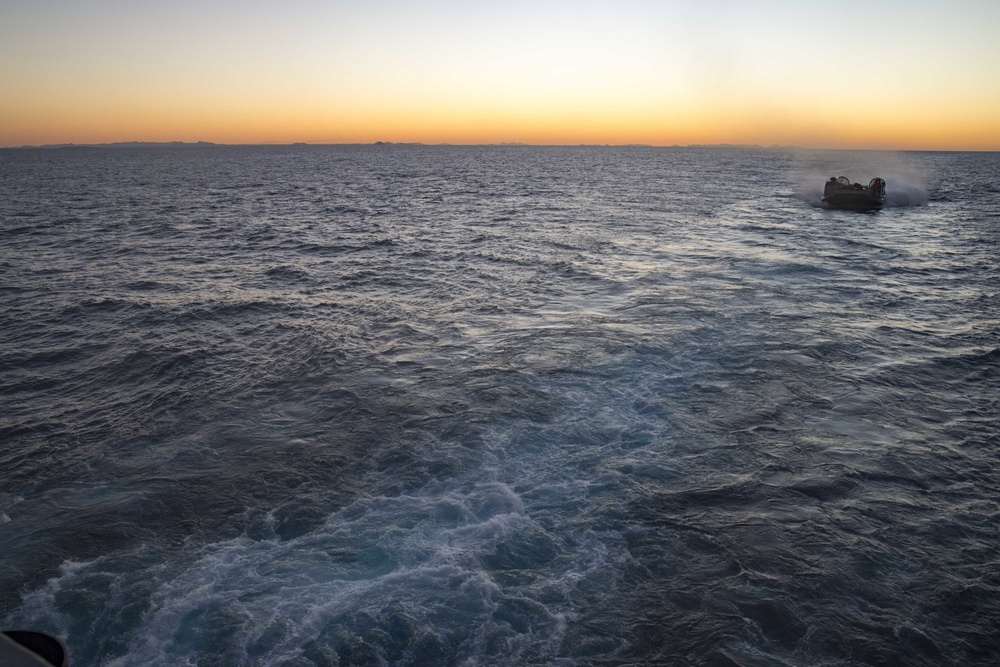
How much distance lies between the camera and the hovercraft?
49844 mm

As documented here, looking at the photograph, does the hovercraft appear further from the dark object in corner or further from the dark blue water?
the dark object in corner

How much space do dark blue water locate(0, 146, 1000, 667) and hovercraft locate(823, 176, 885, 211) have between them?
2861cm

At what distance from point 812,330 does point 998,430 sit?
6.52m

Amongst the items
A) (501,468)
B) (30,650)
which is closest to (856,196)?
(501,468)

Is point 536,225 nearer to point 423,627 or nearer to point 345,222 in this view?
point 345,222

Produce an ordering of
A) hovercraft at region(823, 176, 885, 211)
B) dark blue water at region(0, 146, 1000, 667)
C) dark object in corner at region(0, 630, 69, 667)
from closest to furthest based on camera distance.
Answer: dark object in corner at region(0, 630, 69, 667) < dark blue water at region(0, 146, 1000, 667) < hovercraft at region(823, 176, 885, 211)

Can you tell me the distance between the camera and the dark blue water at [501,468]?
7.17 meters

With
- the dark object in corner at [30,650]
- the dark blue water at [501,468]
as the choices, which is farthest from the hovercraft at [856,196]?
the dark object in corner at [30,650]

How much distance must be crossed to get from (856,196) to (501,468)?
2032 inches

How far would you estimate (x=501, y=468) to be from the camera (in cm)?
1069

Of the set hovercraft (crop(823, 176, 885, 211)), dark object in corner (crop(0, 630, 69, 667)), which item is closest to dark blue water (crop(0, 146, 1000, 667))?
dark object in corner (crop(0, 630, 69, 667))

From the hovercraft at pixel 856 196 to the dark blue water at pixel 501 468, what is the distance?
28607 millimetres

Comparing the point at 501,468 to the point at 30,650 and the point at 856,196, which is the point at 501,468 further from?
the point at 856,196

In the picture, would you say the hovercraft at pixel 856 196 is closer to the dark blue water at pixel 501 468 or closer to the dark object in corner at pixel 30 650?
the dark blue water at pixel 501 468
